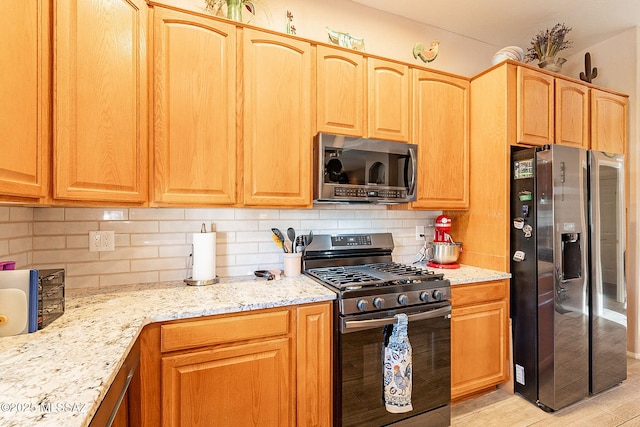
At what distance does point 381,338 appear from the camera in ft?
5.30

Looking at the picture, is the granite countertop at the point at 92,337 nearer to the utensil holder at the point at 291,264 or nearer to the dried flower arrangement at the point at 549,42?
the utensil holder at the point at 291,264

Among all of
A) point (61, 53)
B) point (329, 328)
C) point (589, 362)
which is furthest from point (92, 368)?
point (589, 362)

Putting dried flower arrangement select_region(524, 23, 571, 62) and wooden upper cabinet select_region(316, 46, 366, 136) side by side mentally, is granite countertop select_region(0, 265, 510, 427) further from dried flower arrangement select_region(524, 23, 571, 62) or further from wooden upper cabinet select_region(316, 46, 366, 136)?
dried flower arrangement select_region(524, 23, 571, 62)

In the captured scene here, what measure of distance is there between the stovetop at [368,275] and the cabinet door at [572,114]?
163cm

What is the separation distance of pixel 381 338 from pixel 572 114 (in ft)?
7.80

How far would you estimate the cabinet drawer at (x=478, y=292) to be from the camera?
6.41ft

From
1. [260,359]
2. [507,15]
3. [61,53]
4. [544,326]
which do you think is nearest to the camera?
[61,53]

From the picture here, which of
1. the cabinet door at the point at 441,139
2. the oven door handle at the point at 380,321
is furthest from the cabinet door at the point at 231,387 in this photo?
the cabinet door at the point at 441,139

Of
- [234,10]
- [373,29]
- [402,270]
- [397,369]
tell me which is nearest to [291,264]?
[402,270]

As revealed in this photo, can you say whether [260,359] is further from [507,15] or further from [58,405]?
[507,15]

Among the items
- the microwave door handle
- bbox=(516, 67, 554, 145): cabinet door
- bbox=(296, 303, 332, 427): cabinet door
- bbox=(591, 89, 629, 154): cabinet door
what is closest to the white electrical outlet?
bbox=(296, 303, 332, 427): cabinet door

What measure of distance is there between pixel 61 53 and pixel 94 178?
1.68 ft

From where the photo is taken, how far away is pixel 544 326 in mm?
1979

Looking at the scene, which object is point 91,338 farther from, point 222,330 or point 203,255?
point 203,255
